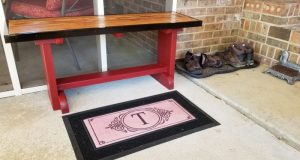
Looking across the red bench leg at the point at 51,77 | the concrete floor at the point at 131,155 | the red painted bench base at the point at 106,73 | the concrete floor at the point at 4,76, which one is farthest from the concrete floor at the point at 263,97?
the concrete floor at the point at 4,76

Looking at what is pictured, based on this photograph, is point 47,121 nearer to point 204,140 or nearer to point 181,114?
point 181,114

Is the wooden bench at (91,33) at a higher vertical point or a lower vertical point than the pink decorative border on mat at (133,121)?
higher

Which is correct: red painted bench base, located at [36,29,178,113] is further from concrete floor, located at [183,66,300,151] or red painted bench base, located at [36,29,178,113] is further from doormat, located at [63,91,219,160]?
concrete floor, located at [183,66,300,151]

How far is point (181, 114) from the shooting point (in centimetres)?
194

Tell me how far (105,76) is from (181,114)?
0.73 m

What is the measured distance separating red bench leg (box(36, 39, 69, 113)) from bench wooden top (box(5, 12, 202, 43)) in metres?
0.10

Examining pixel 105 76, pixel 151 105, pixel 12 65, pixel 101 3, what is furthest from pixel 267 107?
pixel 12 65

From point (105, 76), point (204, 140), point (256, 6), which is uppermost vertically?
point (256, 6)

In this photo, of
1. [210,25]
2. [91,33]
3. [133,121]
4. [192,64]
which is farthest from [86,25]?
[210,25]

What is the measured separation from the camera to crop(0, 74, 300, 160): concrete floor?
1.53 m

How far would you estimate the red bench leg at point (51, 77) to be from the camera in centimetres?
172

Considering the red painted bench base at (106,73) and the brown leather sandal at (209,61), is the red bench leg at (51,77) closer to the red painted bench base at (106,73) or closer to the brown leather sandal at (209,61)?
the red painted bench base at (106,73)

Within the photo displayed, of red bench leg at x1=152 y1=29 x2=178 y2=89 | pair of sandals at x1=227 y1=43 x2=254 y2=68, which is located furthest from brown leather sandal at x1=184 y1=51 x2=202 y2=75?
pair of sandals at x1=227 y1=43 x2=254 y2=68

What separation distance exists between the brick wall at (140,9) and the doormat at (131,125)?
36.0 inches
